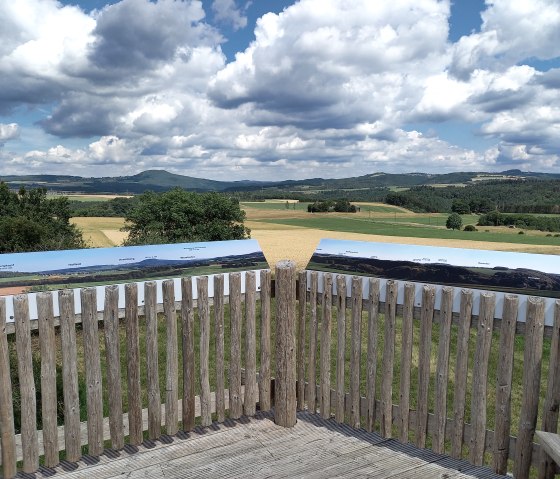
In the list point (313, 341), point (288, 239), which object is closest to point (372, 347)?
point (313, 341)

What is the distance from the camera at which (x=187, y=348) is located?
4727 millimetres

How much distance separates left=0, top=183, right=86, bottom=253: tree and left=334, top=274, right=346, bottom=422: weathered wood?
14.4m

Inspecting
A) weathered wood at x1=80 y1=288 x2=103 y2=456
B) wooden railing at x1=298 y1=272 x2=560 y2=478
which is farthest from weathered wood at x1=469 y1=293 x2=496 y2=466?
weathered wood at x1=80 y1=288 x2=103 y2=456

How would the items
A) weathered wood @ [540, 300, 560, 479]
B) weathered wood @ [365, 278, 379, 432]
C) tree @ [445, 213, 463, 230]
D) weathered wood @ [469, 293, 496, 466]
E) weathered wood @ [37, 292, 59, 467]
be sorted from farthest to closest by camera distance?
tree @ [445, 213, 463, 230] → weathered wood @ [365, 278, 379, 432] → weathered wood @ [469, 293, 496, 466] → weathered wood @ [37, 292, 59, 467] → weathered wood @ [540, 300, 560, 479]

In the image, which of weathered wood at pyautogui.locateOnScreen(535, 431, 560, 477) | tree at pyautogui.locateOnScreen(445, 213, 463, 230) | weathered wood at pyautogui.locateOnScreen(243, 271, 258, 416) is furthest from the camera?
tree at pyautogui.locateOnScreen(445, 213, 463, 230)

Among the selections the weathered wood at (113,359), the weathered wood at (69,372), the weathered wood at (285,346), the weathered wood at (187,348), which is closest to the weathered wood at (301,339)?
the weathered wood at (285,346)

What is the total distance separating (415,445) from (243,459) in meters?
1.68

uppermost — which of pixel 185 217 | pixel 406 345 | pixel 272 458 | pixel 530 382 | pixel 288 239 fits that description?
pixel 406 345

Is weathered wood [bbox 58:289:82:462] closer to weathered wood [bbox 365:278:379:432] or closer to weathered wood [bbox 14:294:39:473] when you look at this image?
weathered wood [bbox 14:294:39:473]

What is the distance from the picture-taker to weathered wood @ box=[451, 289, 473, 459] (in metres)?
4.21

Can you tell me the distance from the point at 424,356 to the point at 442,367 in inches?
7.2

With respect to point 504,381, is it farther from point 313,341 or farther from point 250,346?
point 250,346

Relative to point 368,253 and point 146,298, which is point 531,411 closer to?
point 368,253

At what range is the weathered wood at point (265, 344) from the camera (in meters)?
5.08
